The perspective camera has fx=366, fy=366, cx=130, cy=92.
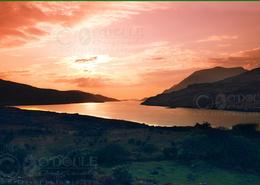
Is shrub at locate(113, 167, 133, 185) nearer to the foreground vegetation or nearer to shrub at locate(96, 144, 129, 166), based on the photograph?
the foreground vegetation

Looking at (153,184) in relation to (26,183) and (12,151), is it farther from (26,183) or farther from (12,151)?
(12,151)

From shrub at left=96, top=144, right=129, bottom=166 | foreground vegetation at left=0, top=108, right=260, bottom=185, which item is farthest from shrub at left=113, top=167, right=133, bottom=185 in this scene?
shrub at left=96, top=144, right=129, bottom=166

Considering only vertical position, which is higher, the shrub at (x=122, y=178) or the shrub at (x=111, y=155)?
the shrub at (x=111, y=155)

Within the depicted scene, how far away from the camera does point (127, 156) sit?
89312 mm

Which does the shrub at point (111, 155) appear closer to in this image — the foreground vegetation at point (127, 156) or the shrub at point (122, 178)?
the foreground vegetation at point (127, 156)

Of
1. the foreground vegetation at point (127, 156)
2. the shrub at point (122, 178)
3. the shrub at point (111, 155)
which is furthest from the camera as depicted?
the shrub at point (111, 155)

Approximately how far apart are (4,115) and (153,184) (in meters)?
108

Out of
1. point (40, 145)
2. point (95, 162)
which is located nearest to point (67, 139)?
point (40, 145)

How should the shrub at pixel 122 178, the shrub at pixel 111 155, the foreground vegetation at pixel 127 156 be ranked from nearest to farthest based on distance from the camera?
the shrub at pixel 122 178, the foreground vegetation at pixel 127 156, the shrub at pixel 111 155

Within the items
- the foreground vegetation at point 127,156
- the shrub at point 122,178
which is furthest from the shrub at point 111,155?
the shrub at point 122,178

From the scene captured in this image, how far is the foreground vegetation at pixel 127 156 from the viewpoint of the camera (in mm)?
68938

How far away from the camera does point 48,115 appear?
6516 inches

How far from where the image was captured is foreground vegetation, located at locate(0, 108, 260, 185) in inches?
2714

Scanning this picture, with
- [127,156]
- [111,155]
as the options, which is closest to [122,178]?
[111,155]
